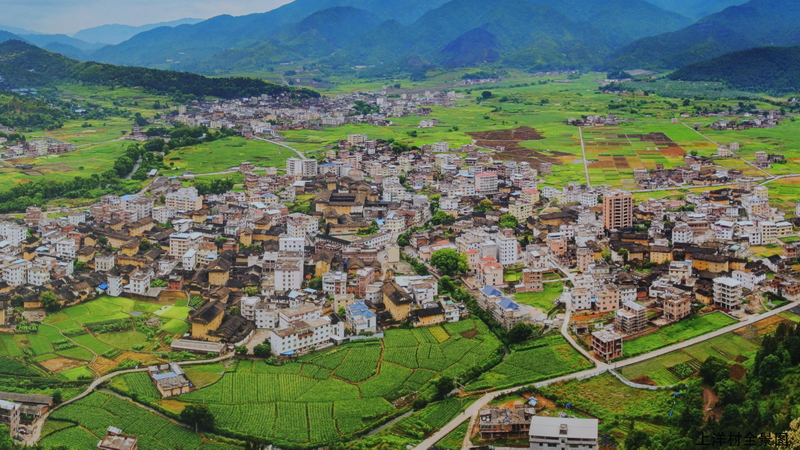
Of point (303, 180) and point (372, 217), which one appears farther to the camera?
point (303, 180)

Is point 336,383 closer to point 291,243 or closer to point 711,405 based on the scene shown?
point 711,405

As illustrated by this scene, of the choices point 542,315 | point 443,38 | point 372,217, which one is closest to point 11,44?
→ point 372,217

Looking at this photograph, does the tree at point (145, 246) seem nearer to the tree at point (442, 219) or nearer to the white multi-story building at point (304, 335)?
the white multi-story building at point (304, 335)

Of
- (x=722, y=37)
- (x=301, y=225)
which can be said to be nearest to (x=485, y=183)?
(x=301, y=225)

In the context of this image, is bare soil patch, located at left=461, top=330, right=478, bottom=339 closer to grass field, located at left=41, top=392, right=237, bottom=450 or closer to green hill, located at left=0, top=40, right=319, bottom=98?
grass field, located at left=41, top=392, right=237, bottom=450

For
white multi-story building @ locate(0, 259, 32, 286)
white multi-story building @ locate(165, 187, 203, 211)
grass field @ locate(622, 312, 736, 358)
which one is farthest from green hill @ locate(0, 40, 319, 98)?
grass field @ locate(622, 312, 736, 358)

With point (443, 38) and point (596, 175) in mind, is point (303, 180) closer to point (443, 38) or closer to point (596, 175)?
point (596, 175)
